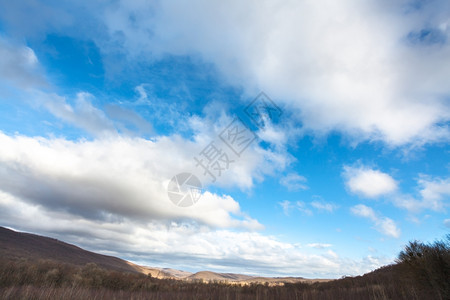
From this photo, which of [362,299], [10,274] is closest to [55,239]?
[10,274]

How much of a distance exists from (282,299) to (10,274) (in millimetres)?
24164

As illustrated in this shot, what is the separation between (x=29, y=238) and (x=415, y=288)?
471 feet

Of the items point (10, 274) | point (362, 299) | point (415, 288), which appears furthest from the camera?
point (10, 274)

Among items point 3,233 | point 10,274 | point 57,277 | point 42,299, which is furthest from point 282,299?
point 3,233

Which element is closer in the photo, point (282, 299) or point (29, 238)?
point (282, 299)

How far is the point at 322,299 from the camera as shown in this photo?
1276 centimetres

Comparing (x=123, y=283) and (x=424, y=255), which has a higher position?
(x=424, y=255)

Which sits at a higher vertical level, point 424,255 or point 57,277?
point 424,255

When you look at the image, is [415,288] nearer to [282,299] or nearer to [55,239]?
[282,299]

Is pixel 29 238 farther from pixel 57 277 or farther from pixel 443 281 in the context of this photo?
pixel 443 281

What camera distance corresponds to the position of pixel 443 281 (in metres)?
5.98

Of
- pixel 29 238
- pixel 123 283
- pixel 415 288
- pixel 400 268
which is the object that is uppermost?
pixel 29 238

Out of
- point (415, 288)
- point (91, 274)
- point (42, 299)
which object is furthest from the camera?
point (91, 274)

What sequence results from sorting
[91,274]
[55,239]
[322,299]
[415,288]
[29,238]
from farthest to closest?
1. [55,239]
2. [29,238]
3. [91,274]
4. [322,299]
5. [415,288]
